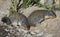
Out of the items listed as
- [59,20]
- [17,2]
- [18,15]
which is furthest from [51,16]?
[17,2]

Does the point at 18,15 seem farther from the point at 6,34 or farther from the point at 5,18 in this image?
the point at 6,34

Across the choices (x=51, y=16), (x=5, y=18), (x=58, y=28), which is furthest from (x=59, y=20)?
(x=5, y=18)

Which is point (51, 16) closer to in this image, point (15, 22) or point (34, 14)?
point (34, 14)

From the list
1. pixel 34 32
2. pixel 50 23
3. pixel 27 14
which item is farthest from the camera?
pixel 27 14

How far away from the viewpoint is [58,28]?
11461 mm

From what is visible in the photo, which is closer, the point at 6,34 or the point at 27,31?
the point at 6,34

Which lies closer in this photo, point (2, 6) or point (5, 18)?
point (5, 18)

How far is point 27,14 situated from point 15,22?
1646 millimetres

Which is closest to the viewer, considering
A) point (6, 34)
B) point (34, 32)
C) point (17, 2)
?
point (6, 34)

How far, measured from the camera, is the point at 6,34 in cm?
1041

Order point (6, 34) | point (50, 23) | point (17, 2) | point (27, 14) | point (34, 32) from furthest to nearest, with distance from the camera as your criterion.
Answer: point (17, 2)
point (27, 14)
point (50, 23)
point (34, 32)
point (6, 34)

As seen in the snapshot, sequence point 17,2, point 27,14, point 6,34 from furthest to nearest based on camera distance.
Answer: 1. point 17,2
2. point 27,14
3. point 6,34

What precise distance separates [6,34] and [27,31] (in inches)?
41.6

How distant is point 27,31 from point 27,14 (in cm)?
275
